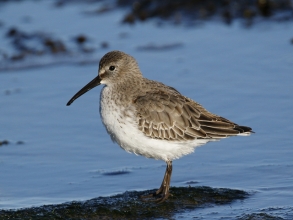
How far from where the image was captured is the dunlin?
338 inches

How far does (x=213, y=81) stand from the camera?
41.1 ft

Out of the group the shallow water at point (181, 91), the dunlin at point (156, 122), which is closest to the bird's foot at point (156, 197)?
the dunlin at point (156, 122)

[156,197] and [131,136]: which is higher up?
[131,136]

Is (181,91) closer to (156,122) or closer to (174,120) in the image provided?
(174,120)

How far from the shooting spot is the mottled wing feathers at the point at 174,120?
8.66 meters

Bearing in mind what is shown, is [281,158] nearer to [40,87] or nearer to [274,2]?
[40,87]

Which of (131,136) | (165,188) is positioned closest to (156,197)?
(165,188)

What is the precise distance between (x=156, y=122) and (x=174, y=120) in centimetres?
26

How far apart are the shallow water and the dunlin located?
775 millimetres

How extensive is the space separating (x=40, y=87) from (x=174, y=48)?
325 centimetres

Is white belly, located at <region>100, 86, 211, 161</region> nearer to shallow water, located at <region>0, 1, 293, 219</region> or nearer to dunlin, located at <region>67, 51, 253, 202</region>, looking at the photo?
dunlin, located at <region>67, 51, 253, 202</region>

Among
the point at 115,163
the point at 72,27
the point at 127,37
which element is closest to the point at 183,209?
the point at 115,163

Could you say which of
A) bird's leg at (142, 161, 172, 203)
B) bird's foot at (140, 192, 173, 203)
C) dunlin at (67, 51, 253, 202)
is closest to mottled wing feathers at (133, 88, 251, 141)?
dunlin at (67, 51, 253, 202)

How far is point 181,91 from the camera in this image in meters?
12.1
